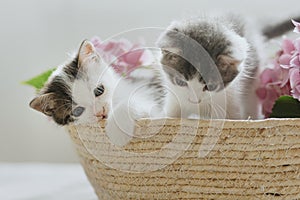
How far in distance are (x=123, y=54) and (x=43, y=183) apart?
56 cm

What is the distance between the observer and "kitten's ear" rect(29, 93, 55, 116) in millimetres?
1045

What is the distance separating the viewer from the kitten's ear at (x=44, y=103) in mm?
1045

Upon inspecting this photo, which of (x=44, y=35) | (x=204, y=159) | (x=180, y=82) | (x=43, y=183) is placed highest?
(x=180, y=82)

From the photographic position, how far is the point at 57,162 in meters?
2.00

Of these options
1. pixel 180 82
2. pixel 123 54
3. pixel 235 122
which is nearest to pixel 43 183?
pixel 123 54

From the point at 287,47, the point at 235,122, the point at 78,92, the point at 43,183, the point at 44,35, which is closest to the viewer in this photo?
the point at 235,122

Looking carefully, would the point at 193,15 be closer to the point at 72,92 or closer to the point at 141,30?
the point at 141,30

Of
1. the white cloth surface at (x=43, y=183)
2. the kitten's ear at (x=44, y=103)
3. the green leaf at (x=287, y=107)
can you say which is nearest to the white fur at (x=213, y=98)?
the green leaf at (x=287, y=107)

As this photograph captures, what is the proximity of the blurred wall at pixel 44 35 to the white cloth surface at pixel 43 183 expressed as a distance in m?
0.19

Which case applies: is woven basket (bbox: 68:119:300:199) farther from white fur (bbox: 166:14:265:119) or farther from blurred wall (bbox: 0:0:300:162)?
blurred wall (bbox: 0:0:300:162)

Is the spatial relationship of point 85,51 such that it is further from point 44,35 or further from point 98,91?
point 44,35

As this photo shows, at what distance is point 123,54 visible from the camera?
4.09ft

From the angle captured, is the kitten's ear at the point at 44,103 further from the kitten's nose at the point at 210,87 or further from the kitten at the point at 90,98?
the kitten's nose at the point at 210,87

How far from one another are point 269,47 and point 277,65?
0.26 metres
